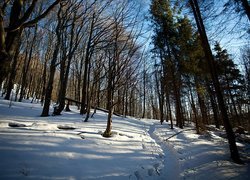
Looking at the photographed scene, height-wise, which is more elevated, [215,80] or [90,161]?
[215,80]

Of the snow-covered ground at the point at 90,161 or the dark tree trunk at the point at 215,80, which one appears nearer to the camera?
the snow-covered ground at the point at 90,161

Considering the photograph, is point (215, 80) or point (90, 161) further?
point (215, 80)

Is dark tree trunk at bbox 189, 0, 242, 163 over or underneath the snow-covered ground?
over

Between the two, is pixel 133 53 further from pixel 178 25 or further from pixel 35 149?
pixel 178 25

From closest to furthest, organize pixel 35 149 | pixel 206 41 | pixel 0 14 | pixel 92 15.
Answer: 1. pixel 0 14
2. pixel 35 149
3. pixel 206 41
4. pixel 92 15

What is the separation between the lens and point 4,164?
372 cm

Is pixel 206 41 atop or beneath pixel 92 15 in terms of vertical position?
beneath

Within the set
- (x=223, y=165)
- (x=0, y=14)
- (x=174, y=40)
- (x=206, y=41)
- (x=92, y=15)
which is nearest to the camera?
(x=0, y=14)

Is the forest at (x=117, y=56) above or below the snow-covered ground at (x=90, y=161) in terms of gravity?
above

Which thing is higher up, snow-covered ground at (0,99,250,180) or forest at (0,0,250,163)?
forest at (0,0,250,163)

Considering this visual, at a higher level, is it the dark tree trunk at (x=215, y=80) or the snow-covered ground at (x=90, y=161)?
the dark tree trunk at (x=215, y=80)

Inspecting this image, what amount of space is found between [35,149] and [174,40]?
52.8 ft

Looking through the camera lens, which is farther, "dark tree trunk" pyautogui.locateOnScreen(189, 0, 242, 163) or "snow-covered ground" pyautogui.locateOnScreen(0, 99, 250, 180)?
"dark tree trunk" pyautogui.locateOnScreen(189, 0, 242, 163)

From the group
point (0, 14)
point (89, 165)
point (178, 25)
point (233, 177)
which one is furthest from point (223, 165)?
point (178, 25)
